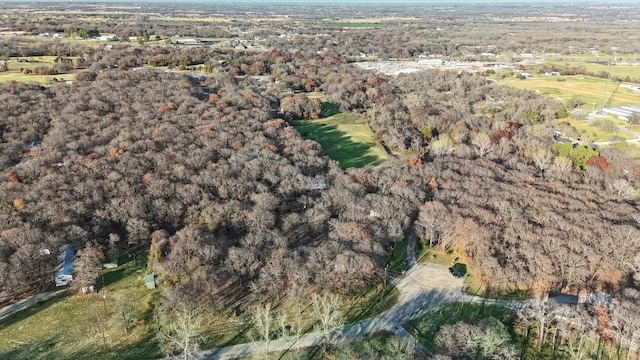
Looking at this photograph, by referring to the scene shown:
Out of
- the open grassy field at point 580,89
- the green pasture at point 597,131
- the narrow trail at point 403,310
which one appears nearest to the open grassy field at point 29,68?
the narrow trail at point 403,310

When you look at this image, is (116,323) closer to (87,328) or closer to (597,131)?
(87,328)

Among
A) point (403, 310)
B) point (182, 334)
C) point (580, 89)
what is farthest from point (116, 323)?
point (580, 89)

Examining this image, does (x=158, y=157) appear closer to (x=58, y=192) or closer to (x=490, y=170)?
(x=58, y=192)

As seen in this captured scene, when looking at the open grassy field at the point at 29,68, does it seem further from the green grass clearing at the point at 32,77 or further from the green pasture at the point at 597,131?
the green pasture at the point at 597,131

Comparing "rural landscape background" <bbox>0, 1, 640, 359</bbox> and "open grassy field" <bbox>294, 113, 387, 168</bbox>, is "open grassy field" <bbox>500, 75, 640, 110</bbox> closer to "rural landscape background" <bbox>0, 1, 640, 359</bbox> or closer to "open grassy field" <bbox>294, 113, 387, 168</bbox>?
"rural landscape background" <bbox>0, 1, 640, 359</bbox>

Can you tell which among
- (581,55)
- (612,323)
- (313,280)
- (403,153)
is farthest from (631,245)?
(581,55)
